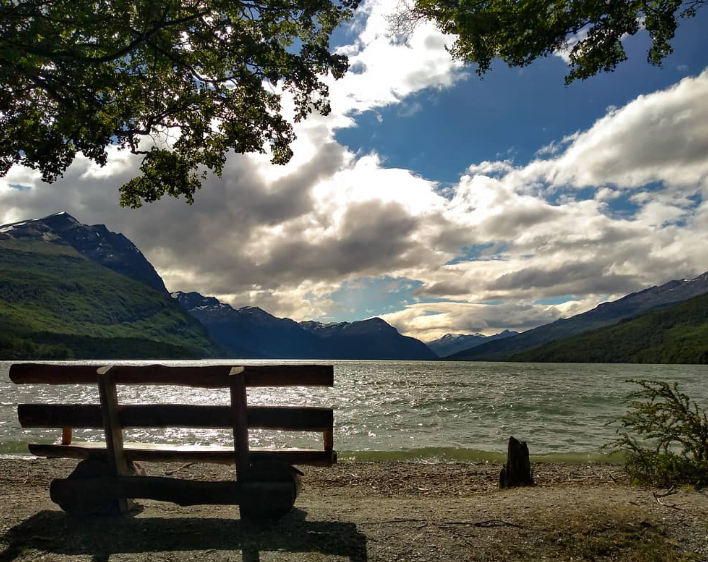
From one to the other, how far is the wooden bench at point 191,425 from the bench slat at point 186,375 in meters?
0.02

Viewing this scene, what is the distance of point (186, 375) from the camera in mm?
9289

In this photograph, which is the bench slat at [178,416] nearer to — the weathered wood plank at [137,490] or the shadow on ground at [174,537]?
the weathered wood plank at [137,490]

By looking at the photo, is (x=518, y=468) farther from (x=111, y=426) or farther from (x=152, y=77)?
(x=152, y=77)

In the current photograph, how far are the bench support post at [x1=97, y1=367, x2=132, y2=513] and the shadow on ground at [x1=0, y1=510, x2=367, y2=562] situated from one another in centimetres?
95

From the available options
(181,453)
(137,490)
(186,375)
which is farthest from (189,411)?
(137,490)

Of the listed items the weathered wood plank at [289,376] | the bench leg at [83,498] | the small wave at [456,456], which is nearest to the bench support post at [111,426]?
the bench leg at [83,498]

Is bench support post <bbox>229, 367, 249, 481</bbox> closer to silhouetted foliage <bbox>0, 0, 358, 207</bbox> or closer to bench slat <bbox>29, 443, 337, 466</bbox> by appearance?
bench slat <bbox>29, 443, 337, 466</bbox>

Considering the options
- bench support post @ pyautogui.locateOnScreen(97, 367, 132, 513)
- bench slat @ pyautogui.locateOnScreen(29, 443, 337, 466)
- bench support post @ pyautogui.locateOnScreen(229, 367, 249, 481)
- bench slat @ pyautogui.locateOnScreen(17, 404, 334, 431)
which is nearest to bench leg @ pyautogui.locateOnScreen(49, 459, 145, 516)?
bench support post @ pyautogui.locateOnScreen(97, 367, 132, 513)

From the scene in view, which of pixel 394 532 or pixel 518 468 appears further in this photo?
pixel 518 468

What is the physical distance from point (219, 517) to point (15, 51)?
10346 millimetres

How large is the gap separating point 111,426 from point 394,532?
6128 mm

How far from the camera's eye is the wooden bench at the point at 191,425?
29.2 feet

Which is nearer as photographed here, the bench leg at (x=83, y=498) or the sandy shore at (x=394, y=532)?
the sandy shore at (x=394, y=532)

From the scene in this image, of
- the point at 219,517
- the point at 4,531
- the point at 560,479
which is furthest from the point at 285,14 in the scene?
the point at 560,479
